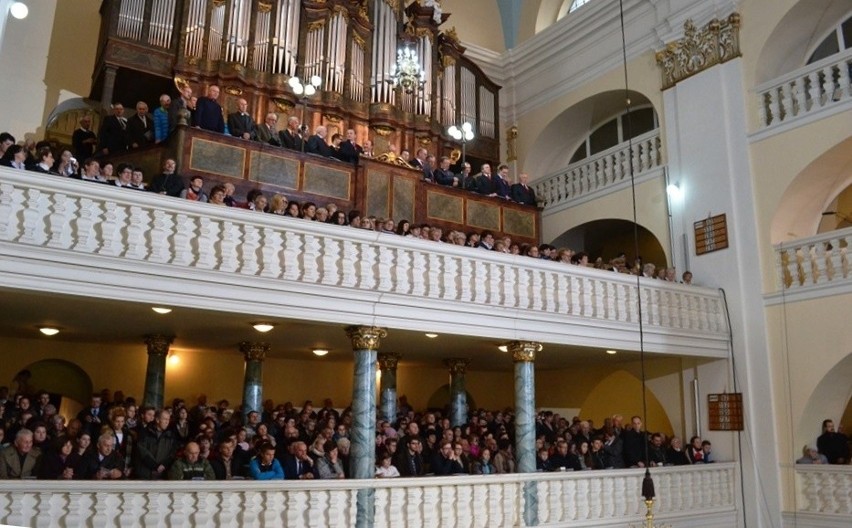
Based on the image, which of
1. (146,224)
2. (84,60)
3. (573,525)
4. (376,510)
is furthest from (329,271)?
(84,60)

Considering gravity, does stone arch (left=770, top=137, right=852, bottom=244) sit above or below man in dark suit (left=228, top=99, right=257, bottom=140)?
below

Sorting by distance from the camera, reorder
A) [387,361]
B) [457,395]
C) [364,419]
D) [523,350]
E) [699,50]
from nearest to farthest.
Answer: [364,419] → [523,350] → [387,361] → [457,395] → [699,50]

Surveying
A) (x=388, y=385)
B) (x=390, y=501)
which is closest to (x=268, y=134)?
(x=388, y=385)

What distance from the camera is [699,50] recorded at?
47.8 feet

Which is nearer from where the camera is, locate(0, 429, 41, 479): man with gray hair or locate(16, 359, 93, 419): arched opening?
locate(0, 429, 41, 479): man with gray hair

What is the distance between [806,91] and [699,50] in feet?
7.44

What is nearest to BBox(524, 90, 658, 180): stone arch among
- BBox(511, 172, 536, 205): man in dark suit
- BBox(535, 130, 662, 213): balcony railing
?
BBox(535, 130, 662, 213): balcony railing

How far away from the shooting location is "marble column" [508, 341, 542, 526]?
10.4 m

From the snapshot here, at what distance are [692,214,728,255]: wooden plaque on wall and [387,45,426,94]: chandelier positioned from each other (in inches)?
239

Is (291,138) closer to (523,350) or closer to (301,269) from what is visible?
(301,269)

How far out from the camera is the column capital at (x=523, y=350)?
1113 centimetres

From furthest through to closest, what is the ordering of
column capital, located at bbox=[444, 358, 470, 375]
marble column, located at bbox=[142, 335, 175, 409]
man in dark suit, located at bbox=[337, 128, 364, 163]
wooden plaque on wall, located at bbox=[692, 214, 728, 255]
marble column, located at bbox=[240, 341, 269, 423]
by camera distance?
column capital, located at bbox=[444, 358, 470, 375] → wooden plaque on wall, located at bbox=[692, 214, 728, 255] → man in dark suit, located at bbox=[337, 128, 364, 163] → marble column, located at bbox=[240, 341, 269, 423] → marble column, located at bbox=[142, 335, 175, 409]

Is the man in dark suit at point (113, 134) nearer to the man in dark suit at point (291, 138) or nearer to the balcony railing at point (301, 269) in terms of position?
the man in dark suit at point (291, 138)

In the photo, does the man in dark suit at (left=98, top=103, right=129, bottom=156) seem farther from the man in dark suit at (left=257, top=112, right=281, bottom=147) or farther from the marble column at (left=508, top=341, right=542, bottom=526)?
the marble column at (left=508, top=341, right=542, bottom=526)
